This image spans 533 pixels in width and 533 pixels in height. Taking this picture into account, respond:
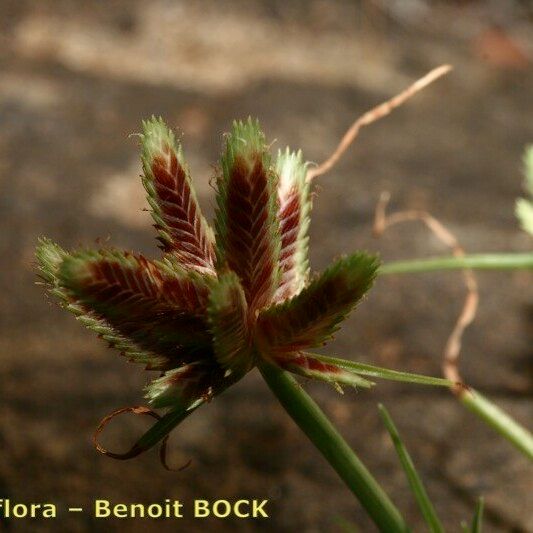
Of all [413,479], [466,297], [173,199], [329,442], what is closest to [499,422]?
[413,479]

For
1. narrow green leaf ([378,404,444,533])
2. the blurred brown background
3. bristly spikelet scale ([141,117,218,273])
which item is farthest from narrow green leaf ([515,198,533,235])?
bristly spikelet scale ([141,117,218,273])

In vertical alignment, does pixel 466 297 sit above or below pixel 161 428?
above

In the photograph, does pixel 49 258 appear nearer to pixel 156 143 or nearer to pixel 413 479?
pixel 156 143

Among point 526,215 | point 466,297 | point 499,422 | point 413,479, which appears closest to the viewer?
point 413,479

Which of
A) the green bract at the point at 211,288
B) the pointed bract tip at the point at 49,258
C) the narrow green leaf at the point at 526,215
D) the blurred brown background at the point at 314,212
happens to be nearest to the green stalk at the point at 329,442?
the green bract at the point at 211,288

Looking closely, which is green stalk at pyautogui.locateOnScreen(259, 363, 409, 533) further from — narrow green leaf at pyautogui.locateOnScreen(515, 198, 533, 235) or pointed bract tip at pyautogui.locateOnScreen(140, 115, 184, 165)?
narrow green leaf at pyautogui.locateOnScreen(515, 198, 533, 235)

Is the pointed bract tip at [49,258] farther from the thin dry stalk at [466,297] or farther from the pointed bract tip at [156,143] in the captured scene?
the thin dry stalk at [466,297]

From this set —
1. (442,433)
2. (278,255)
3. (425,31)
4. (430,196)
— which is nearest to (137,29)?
(425,31)
